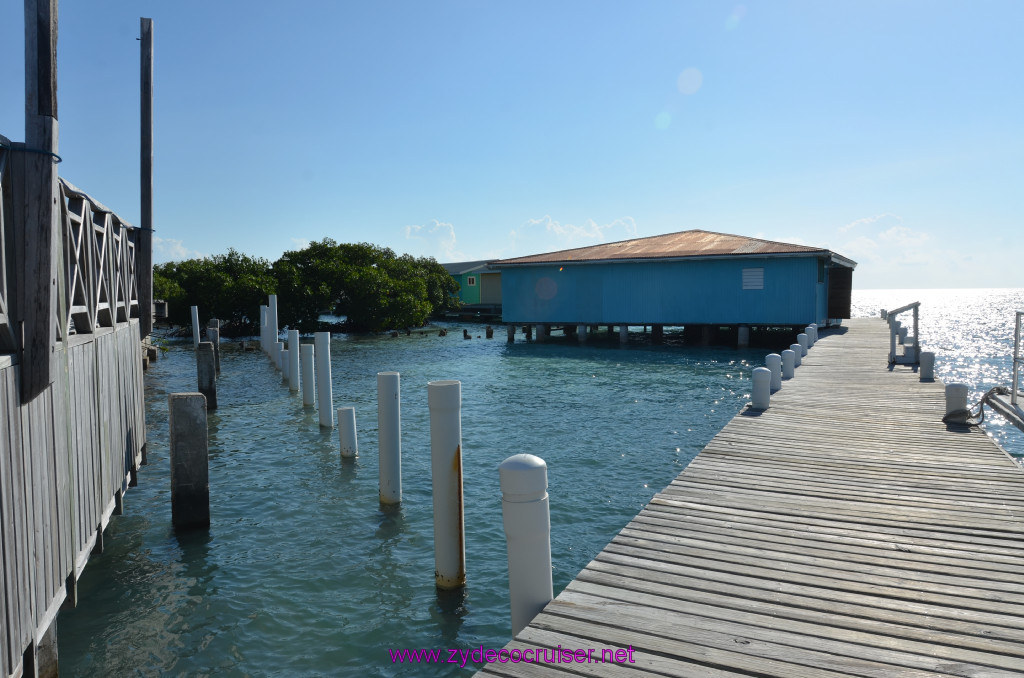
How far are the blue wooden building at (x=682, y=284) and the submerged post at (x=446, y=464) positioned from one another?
24.3m

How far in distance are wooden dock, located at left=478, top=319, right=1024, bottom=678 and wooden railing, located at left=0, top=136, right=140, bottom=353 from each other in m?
3.25

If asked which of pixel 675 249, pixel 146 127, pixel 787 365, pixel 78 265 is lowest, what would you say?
pixel 787 365

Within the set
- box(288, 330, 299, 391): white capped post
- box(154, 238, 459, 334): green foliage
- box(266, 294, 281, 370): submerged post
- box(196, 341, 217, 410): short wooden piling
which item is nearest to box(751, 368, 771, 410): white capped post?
box(196, 341, 217, 410): short wooden piling

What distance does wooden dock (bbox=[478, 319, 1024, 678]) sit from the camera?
129 inches

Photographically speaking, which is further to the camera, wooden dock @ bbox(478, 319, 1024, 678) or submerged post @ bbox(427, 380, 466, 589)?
submerged post @ bbox(427, 380, 466, 589)

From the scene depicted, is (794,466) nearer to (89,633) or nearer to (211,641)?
(211,641)

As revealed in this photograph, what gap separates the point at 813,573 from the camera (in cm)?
429

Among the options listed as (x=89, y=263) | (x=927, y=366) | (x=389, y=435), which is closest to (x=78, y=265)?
Answer: (x=89, y=263)

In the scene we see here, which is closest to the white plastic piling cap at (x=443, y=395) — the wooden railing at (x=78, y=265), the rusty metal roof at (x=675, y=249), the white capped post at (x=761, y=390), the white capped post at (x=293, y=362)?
the wooden railing at (x=78, y=265)

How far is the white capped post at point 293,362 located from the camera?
18.2m

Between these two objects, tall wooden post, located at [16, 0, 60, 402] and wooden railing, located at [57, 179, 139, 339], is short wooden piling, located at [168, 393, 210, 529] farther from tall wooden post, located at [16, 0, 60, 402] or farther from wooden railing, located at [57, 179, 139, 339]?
tall wooden post, located at [16, 0, 60, 402]

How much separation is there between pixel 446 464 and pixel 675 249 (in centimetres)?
2680

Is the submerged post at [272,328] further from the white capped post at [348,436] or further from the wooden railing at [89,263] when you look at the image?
the wooden railing at [89,263]

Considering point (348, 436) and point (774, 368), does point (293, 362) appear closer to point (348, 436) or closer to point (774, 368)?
point (348, 436)
